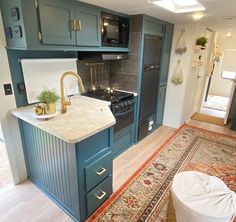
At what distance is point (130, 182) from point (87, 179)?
833 mm

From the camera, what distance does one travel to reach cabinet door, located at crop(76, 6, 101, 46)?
1890 mm

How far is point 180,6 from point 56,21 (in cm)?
156

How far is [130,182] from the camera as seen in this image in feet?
7.24

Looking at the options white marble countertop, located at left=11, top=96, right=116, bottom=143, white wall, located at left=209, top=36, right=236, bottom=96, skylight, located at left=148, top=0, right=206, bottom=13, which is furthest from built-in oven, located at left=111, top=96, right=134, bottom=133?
white wall, located at left=209, top=36, right=236, bottom=96

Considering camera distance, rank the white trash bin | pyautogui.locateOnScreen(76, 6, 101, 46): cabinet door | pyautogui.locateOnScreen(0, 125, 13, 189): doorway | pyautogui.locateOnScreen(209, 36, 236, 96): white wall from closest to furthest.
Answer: the white trash bin < pyautogui.locateOnScreen(76, 6, 101, 46): cabinet door < pyautogui.locateOnScreen(0, 125, 13, 189): doorway < pyautogui.locateOnScreen(209, 36, 236, 96): white wall

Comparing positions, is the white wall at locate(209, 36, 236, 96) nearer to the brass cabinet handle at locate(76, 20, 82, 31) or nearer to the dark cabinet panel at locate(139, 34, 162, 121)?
the dark cabinet panel at locate(139, 34, 162, 121)

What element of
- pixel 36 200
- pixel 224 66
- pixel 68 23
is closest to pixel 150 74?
pixel 68 23

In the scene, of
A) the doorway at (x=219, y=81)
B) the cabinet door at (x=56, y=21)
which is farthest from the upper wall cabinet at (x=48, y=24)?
the doorway at (x=219, y=81)

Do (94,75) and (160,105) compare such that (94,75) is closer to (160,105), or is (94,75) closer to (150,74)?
(150,74)

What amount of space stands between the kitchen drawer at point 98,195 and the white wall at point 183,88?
2.40 meters

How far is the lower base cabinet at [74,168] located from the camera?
1478 millimetres

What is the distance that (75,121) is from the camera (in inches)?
64.6

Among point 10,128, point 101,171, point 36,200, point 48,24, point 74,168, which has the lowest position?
point 36,200

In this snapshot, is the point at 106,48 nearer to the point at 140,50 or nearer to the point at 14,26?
the point at 140,50
